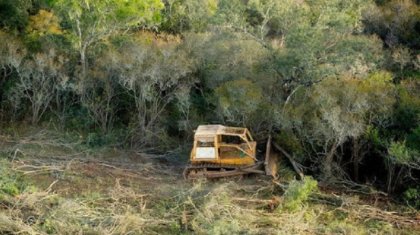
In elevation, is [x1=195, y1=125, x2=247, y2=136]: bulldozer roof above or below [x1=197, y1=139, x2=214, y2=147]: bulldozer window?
above

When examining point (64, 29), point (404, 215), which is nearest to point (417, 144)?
point (404, 215)

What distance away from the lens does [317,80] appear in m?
18.8

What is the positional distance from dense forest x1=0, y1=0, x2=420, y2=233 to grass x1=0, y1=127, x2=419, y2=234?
214cm

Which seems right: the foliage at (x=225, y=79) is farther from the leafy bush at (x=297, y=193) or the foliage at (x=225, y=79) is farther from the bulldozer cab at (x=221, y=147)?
the leafy bush at (x=297, y=193)

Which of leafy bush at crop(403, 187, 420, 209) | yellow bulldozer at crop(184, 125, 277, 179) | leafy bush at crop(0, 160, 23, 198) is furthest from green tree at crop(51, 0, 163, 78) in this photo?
leafy bush at crop(403, 187, 420, 209)

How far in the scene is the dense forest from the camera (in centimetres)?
1720

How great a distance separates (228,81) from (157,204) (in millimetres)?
6388

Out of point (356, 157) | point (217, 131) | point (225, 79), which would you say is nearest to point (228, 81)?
point (225, 79)

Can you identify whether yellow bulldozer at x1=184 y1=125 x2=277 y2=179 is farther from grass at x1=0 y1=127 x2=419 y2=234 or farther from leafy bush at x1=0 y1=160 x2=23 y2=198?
leafy bush at x1=0 y1=160 x2=23 y2=198

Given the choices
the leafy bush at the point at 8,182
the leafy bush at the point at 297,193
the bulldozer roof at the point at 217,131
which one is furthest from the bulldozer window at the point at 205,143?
the leafy bush at the point at 8,182

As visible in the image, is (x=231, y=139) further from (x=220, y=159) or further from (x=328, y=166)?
(x=328, y=166)

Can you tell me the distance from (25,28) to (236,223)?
14.9 meters

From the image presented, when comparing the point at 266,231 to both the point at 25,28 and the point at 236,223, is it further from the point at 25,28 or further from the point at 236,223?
the point at 25,28

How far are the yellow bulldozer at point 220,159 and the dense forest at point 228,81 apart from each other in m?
1.45
